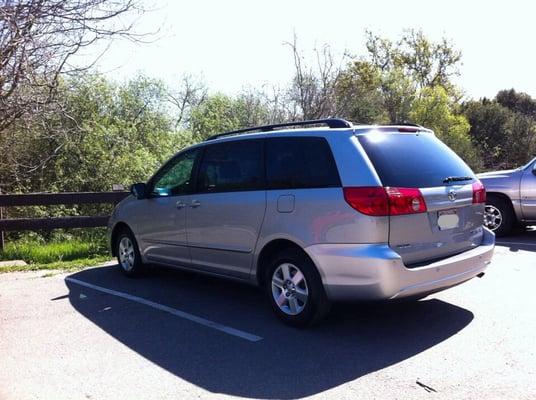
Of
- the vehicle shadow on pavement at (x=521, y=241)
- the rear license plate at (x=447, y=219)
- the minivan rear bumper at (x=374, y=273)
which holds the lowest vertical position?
the vehicle shadow on pavement at (x=521, y=241)

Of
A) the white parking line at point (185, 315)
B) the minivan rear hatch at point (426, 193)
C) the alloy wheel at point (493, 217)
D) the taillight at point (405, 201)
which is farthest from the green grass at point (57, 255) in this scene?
the alloy wheel at point (493, 217)

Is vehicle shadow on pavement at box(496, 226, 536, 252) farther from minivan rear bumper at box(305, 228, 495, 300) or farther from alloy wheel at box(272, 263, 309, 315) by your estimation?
alloy wheel at box(272, 263, 309, 315)

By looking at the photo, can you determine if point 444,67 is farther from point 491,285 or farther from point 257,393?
point 257,393

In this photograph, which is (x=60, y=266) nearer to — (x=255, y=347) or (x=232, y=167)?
(x=232, y=167)

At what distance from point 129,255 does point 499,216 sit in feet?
22.0

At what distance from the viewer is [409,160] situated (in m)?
4.84

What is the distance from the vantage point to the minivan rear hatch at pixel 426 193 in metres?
4.51

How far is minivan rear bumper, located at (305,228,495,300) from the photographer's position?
4.32m

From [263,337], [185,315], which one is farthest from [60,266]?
[263,337]

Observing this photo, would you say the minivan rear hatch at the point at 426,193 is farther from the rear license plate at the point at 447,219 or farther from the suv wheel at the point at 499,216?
the suv wheel at the point at 499,216

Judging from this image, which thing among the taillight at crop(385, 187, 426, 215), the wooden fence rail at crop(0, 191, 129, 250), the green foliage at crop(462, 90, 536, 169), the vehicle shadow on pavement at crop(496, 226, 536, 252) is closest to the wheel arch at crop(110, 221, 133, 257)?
the wooden fence rail at crop(0, 191, 129, 250)

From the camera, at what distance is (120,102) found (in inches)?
661

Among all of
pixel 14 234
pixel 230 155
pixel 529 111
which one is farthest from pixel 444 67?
pixel 230 155

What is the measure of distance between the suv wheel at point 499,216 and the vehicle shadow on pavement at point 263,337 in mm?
5027
